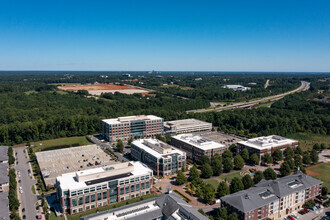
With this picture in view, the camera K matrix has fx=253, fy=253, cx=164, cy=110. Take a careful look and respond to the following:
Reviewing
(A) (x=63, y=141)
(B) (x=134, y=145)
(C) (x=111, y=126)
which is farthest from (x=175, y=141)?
(A) (x=63, y=141)

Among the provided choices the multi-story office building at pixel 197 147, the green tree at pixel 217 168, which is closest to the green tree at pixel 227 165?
the green tree at pixel 217 168

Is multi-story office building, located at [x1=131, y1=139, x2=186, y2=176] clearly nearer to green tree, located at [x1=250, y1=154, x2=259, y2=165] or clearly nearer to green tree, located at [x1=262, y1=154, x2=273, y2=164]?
green tree, located at [x1=250, y1=154, x2=259, y2=165]

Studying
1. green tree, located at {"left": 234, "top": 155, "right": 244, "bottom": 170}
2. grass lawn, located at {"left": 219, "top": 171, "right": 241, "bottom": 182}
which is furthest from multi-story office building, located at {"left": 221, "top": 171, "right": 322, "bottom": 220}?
green tree, located at {"left": 234, "top": 155, "right": 244, "bottom": 170}

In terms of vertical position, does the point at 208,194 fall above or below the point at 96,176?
below

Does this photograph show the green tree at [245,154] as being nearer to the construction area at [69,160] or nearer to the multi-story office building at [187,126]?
the multi-story office building at [187,126]

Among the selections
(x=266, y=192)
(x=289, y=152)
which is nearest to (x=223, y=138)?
(x=289, y=152)

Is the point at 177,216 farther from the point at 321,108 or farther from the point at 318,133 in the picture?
the point at 321,108

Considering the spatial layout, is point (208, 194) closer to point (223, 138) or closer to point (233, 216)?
point (233, 216)
